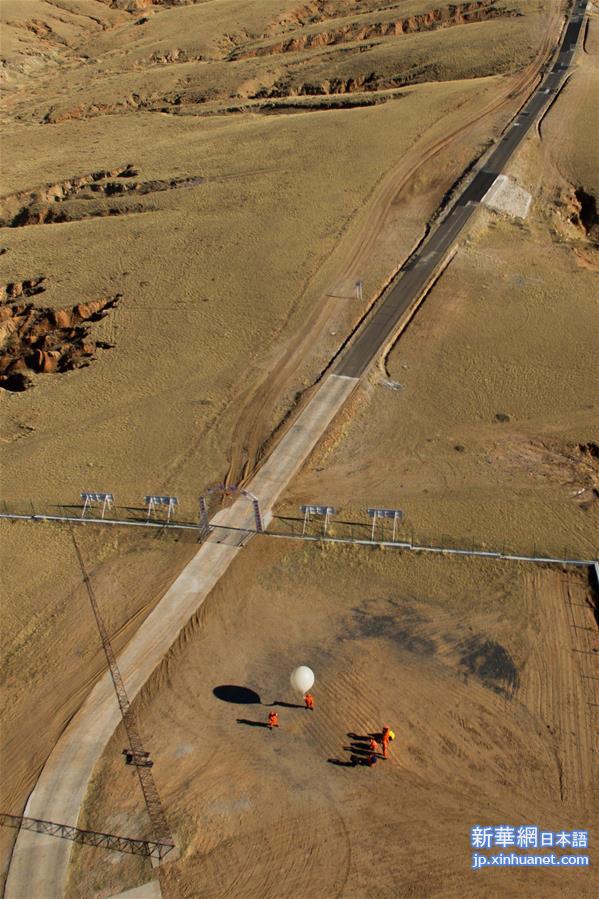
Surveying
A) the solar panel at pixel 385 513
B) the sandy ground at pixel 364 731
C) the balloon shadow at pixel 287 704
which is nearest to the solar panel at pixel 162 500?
the sandy ground at pixel 364 731

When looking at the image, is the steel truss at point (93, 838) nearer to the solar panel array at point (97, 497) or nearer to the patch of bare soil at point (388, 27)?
the solar panel array at point (97, 497)

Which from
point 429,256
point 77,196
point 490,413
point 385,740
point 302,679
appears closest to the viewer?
point 385,740

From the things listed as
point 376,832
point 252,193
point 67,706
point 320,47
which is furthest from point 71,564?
point 320,47

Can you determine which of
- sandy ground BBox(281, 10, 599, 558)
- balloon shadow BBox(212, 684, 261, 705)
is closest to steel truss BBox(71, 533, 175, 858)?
balloon shadow BBox(212, 684, 261, 705)

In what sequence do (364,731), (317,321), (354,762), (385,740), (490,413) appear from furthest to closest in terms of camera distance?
(317,321)
(490,413)
(364,731)
(385,740)
(354,762)

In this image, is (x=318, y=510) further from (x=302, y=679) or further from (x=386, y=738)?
(x=386, y=738)

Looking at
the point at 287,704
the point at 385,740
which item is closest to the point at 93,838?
the point at 287,704
